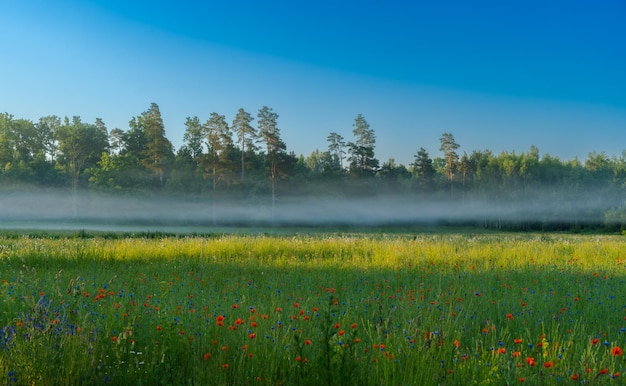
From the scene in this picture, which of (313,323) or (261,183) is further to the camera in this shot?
(261,183)

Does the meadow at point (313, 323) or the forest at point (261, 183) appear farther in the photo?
the forest at point (261, 183)

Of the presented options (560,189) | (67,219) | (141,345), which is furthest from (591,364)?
(560,189)

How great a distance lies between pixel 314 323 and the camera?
15.2 ft

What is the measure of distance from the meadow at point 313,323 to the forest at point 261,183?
42417mm

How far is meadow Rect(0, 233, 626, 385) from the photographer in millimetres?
3193

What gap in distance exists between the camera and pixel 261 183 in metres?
54.1

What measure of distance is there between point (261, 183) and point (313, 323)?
5006 centimetres

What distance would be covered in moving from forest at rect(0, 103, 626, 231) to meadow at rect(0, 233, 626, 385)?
4242 cm

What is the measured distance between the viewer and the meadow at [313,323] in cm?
319

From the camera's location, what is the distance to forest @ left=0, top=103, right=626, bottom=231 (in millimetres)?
52531

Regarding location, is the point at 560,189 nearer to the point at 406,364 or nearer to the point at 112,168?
the point at 112,168

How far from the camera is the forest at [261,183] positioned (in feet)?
172

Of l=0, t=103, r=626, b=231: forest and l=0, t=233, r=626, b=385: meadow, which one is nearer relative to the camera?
l=0, t=233, r=626, b=385: meadow

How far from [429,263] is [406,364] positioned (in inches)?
290
